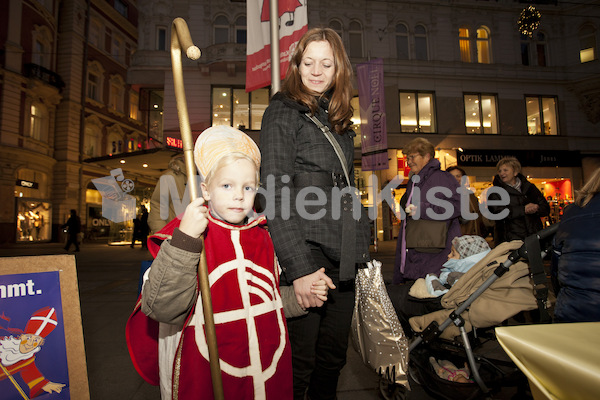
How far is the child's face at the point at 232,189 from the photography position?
133cm

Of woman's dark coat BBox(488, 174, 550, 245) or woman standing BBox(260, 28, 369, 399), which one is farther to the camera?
woman's dark coat BBox(488, 174, 550, 245)

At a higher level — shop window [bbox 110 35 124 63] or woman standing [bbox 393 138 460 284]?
shop window [bbox 110 35 124 63]

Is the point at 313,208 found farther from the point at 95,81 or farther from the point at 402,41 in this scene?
the point at 95,81

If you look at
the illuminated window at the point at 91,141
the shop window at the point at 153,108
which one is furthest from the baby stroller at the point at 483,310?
the illuminated window at the point at 91,141

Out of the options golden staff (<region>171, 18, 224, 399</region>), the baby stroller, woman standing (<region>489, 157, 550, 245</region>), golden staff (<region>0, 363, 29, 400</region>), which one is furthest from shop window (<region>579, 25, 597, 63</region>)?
golden staff (<region>0, 363, 29, 400</region>)

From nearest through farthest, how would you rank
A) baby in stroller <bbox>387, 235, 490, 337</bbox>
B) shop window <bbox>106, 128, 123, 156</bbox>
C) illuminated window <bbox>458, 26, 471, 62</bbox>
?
baby in stroller <bbox>387, 235, 490, 337</bbox> < illuminated window <bbox>458, 26, 471, 62</bbox> < shop window <bbox>106, 128, 123, 156</bbox>

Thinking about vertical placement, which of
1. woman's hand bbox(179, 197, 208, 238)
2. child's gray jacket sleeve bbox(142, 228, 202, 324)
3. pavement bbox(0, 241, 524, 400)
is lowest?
pavement bbox(0, 241, 524, 400)

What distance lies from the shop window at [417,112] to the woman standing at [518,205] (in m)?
12.8

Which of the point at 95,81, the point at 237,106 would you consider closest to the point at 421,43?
the point at 237,106

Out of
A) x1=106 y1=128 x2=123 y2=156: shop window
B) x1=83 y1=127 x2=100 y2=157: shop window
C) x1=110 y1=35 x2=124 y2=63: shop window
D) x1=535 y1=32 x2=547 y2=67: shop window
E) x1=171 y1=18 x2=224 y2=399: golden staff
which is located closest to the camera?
x1=171 y1=18 x2=224 y2=399: golden staff

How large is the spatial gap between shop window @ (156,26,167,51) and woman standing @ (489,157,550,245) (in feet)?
53.3

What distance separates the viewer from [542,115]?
703 inches

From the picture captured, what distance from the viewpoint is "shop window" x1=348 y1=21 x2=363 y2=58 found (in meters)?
16.8

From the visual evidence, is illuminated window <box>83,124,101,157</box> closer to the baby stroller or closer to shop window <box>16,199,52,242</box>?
shop window <box>16,199,52,242</box>
